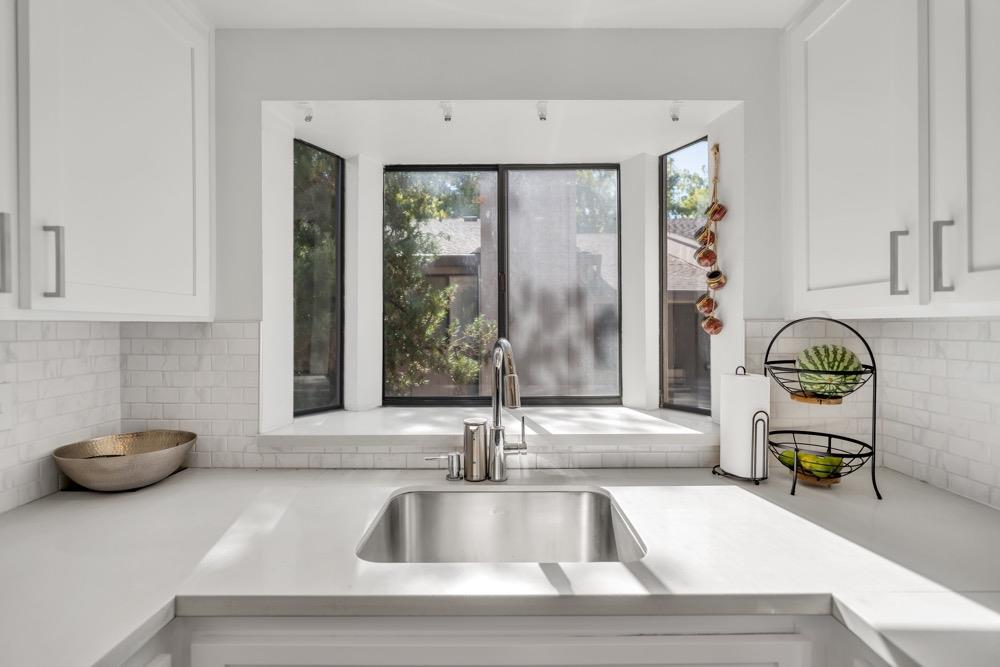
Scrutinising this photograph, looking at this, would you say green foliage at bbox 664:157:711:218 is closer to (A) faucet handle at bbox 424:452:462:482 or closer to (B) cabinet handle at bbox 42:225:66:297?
(A) faucet handle at bbox 424:452:462:482

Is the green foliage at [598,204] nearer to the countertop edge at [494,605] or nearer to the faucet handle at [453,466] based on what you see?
the faucet handle at [453,466]

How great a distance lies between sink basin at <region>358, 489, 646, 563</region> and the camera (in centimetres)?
148

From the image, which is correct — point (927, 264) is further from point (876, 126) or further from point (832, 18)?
point (832, 18)

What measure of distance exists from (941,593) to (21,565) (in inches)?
69.3

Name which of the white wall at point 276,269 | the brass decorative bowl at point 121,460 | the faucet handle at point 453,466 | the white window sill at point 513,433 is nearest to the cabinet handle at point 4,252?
the brass decorative bowl at point 121,460

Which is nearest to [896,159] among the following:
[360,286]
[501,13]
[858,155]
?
[858,155]

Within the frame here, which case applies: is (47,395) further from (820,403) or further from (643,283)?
(820,403)

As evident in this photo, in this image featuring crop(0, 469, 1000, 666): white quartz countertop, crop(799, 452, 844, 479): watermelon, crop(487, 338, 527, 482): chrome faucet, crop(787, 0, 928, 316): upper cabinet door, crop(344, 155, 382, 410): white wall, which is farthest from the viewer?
crop(344, 155, 382, 410): white wall

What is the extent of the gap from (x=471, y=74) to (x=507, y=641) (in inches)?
62.3

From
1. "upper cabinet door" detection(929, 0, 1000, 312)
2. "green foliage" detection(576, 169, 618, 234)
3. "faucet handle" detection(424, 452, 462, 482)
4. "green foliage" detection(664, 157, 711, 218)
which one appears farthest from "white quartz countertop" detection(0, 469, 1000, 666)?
"green foliage" detection(576, 169, 618, 234)

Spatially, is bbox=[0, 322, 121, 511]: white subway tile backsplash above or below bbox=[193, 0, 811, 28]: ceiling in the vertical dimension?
below

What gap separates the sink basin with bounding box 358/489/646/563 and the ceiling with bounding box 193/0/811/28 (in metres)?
1.45

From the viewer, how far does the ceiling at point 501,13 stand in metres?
1.51

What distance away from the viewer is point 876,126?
1.21m
